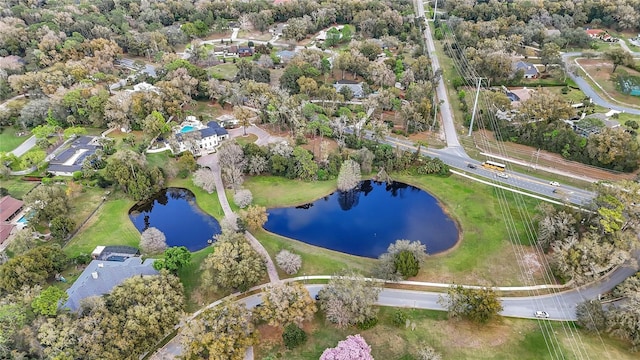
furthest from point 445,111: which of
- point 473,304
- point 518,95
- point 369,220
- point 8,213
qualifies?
point 8,213

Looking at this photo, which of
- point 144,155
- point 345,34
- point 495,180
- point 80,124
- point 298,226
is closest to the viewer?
point 298,226

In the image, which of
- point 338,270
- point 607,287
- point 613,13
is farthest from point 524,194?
point 613,13

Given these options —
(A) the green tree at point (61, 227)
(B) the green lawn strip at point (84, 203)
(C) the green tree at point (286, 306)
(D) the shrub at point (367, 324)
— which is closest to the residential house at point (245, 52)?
(B) the green lawn strip at point (84, 203)

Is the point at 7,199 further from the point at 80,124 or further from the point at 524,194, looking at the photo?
the point at 524,194

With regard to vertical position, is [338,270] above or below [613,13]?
below

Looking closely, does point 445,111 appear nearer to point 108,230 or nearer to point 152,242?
point 152,242

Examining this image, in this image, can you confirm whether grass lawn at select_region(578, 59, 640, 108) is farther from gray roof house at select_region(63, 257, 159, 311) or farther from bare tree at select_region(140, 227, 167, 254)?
gray roof house at select_region(63, 257, 159, 311)

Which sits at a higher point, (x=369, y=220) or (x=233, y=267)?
(x=233, y=267)
